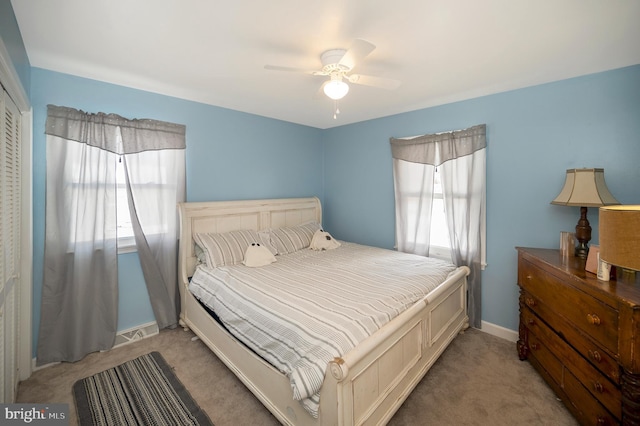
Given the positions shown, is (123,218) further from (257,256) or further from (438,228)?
(438,228)

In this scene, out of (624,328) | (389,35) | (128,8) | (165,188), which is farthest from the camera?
(165,188)

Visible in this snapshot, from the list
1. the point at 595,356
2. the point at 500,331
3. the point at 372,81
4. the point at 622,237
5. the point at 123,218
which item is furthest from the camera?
the point at 500,331

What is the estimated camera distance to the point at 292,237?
11.0 ft

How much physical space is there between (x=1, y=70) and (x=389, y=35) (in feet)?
6.87

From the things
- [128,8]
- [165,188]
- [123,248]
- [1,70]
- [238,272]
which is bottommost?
[238,272]

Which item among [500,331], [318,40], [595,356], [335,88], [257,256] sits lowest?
[500,331]

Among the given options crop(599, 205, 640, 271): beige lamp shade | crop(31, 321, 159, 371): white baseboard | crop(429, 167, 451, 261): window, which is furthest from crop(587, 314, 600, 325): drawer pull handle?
crop(31, 321, 159, 371): white baseboard

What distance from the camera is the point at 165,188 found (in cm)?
274

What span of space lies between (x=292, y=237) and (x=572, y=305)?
8.33ft

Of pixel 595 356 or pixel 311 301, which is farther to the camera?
pixel 311 301

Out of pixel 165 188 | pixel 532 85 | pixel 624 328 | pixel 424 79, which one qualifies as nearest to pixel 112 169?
pixel 165 188

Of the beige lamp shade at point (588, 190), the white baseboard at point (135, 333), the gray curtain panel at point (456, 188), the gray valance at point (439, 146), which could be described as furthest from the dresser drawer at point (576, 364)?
the white baseboard at point (135, 333)

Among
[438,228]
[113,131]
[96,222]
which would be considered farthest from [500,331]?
[113,131]

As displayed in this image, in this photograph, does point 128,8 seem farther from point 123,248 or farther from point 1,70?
point 123,248
